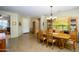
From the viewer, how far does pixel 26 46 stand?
9.78ft

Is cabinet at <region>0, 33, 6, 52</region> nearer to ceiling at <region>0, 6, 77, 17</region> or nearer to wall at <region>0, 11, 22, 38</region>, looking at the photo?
wall at <region>0, 11, 22, 38</region>

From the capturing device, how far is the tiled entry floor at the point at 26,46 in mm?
2926

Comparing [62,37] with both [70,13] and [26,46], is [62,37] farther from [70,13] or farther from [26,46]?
[26,46]

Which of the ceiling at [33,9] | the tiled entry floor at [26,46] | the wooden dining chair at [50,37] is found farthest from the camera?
the wooden dining chair at [50,37]

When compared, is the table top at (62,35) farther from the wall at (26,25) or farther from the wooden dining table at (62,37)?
the wall at (26,25)

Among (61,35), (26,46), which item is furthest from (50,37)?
(26,46)

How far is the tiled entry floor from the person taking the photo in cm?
293

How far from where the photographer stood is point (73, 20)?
2.86m

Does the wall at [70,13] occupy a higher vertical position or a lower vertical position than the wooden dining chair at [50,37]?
higher

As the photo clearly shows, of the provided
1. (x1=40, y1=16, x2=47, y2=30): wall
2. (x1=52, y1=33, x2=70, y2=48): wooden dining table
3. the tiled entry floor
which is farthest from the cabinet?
(x1=52, y1=33, x2=70, y2=48): wooden dining table

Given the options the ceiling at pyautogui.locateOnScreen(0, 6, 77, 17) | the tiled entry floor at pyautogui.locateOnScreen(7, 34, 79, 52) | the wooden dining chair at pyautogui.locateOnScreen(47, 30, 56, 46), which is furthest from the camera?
the wooden dining chair at pyautogui.locateOnScreen(47, 30, 56, 46)

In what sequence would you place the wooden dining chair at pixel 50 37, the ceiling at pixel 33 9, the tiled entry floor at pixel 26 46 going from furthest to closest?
the wooden dining chair at pixel 50 37 < the tiled entry floor at pixel 26 46 < the ceiling at pixel 33 9

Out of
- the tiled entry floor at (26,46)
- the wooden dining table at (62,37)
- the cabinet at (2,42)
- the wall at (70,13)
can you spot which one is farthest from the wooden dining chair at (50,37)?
the cabinet at (2,42)
